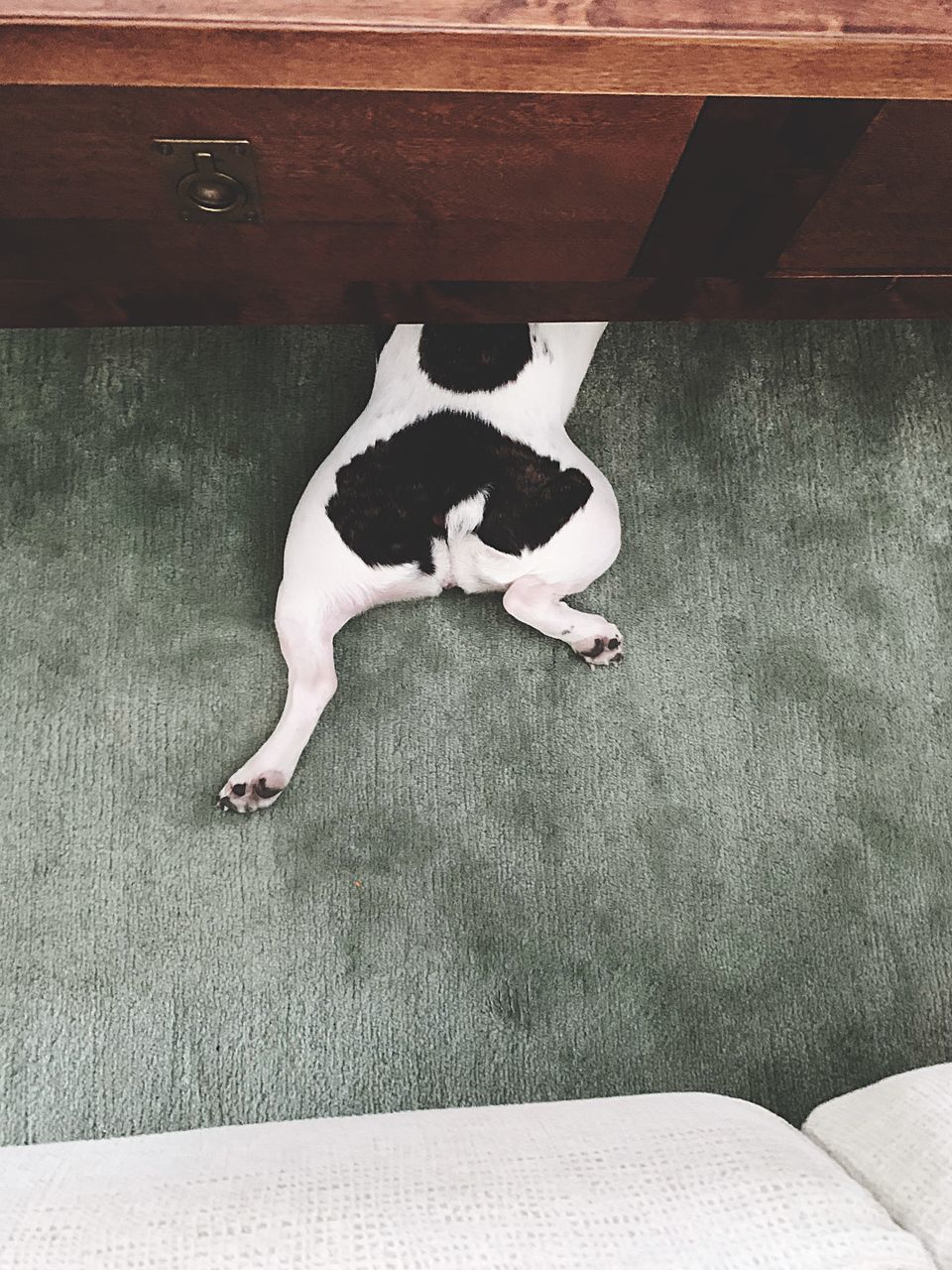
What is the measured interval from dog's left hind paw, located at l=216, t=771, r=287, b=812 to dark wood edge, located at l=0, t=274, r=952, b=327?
1.62 ft

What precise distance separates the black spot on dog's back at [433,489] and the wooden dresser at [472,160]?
13 cm

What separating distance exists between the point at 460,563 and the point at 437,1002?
48 cm

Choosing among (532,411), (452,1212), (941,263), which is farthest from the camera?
(532,411)

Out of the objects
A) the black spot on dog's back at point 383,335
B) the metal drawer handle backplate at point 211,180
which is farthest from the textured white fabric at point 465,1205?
the black spot on dog's back at point 383,335

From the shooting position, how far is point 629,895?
3.68ft

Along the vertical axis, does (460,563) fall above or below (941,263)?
below

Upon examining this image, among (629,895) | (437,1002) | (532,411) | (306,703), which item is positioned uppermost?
(532,411)

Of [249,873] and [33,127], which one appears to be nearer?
[33,127]

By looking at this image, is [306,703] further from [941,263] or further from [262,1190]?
[941,263]

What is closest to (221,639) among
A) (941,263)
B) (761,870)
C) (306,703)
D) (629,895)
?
(306,703)

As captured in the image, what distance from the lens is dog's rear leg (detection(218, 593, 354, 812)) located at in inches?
42.8

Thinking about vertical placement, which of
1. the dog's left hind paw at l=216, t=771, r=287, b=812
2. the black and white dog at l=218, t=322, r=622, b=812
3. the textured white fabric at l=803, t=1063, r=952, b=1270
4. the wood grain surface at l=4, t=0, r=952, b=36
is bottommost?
the textured white fabric at l=803, t=1063, r=952, b=1270

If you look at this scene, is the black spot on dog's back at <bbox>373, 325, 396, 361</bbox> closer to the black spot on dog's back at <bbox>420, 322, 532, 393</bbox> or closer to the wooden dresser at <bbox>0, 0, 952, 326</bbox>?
the black spot on dog's back at <bbox>420, 322, 532, 393</bbox>

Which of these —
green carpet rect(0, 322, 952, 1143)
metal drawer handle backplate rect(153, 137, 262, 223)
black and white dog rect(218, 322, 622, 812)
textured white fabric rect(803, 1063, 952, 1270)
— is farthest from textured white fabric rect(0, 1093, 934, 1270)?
metal drawer handle backplate rect(153, 137, 262, 223)
